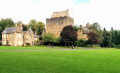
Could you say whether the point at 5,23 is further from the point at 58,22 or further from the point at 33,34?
the point at 58,22

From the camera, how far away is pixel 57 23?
245ft

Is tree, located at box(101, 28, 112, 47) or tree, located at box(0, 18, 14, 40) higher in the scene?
tree, located at box(0, 18, 14, 40)

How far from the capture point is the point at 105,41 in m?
69.8

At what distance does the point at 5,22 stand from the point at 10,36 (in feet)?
62.6

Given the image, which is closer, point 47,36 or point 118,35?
point 47,36

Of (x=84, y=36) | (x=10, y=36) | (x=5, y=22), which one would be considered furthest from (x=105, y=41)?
(x=5, y=22)

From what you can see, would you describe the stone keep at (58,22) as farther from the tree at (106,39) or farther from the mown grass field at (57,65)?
the mown grass field at (57,65)

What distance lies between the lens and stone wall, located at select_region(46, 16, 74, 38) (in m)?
71.9

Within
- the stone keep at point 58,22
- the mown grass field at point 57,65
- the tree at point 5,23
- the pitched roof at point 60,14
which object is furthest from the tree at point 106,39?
the mown grass field at point 57,65

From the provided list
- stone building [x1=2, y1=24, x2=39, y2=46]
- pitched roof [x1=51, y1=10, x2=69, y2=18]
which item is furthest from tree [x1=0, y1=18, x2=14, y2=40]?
pitched roof [x1=51, y1=10, x2=69, y2=18]

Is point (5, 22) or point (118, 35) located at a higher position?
point (5, 22)

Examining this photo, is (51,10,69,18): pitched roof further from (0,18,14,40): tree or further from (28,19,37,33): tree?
(0,18,14,40): tree

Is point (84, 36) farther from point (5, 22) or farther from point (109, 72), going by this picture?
point (109, 72)

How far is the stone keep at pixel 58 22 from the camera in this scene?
71938 mm
